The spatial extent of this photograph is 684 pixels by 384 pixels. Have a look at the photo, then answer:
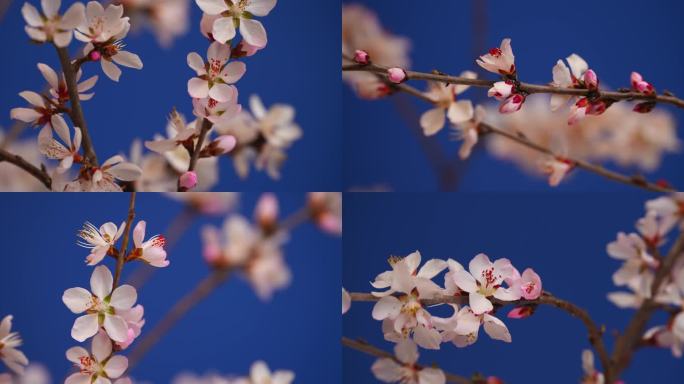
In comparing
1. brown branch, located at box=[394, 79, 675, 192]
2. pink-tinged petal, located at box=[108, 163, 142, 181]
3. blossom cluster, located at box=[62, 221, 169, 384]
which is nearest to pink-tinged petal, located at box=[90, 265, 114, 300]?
blossom cluster, located at box=[62, 221, 169, 384]

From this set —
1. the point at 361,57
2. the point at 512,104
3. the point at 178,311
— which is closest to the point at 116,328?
the point at 178,311

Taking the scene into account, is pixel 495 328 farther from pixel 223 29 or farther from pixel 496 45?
pixel 223 29

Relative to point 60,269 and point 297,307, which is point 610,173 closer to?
point 297,307

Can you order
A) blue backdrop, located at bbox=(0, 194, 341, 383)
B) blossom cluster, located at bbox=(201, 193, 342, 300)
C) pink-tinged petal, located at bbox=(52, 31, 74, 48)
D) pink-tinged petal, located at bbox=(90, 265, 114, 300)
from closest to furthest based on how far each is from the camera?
pink-tinged petal, located at bbox=(52, 31, 74, 48), pink-tinged petal, located at bbox=(90, 265, 114, 300), blue backdrop, located at bbox=(0, 194, 341, 383), blossom cluster, located at bbox=(201, 193, 342, 300)

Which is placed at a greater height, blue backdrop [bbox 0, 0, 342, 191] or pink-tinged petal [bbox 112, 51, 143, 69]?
blue backdrop [bbox 0, 0, 342, 191]

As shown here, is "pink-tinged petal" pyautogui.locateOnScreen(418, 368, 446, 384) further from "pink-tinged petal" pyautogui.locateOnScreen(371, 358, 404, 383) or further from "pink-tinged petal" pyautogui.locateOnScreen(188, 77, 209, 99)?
"pink-tinged petal" pyautogui.locateOnScreen(188, 77, 209, 99)
